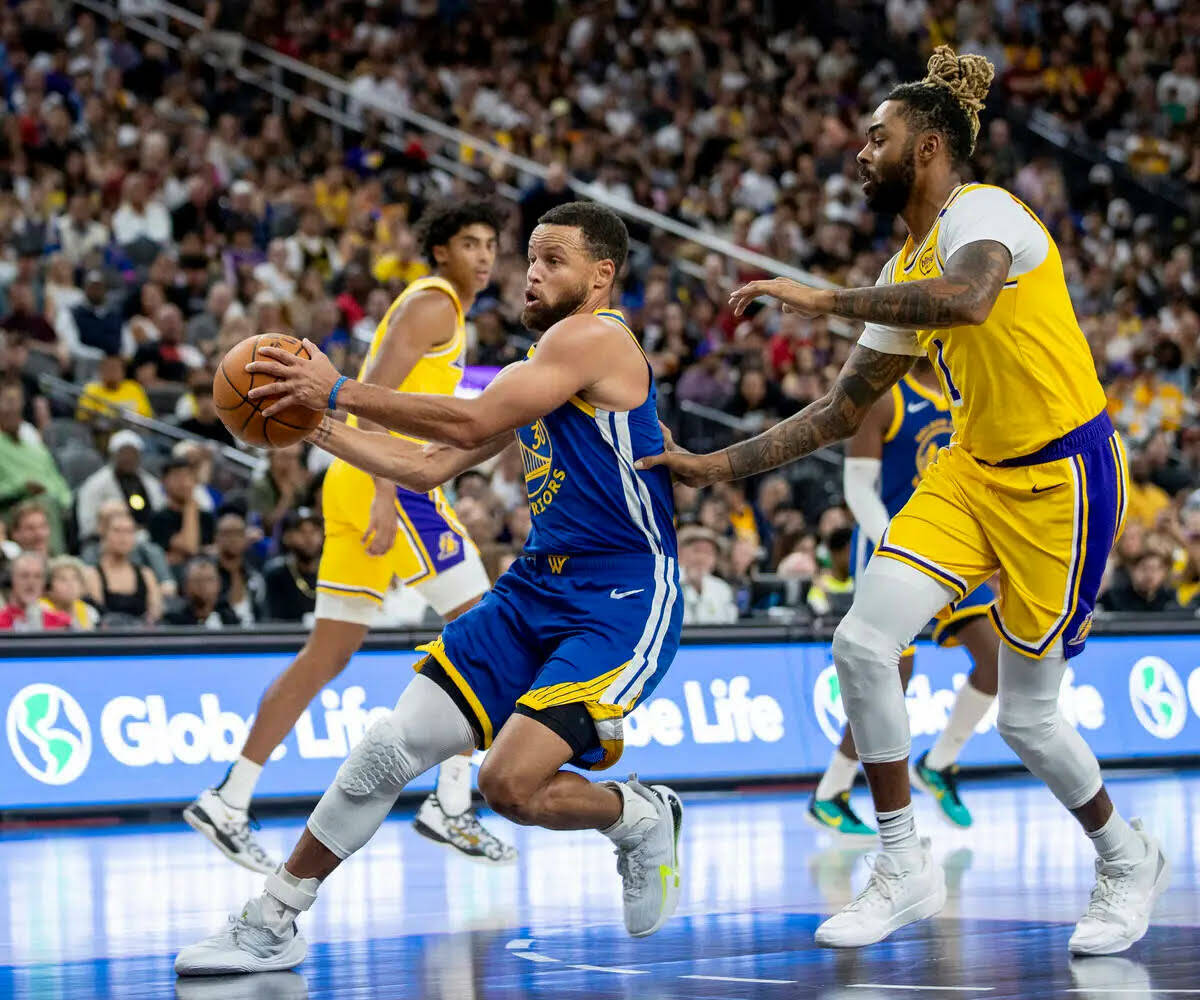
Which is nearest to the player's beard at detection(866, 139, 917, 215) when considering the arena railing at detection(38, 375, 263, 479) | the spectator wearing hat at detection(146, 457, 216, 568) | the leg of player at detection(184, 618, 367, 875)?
the leg of player at detection(184, 618, 367, 875)

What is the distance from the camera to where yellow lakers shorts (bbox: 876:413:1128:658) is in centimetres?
525

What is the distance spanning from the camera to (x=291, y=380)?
4.50 metres

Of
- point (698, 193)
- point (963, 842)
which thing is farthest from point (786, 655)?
point (698, 193)

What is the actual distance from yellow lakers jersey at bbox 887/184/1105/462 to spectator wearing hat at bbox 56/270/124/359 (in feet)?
31.9

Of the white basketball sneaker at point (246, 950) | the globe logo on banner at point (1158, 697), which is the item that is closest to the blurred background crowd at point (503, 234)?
the globe logo on banner at point (1158, 697)

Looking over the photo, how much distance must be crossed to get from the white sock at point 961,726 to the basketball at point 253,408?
4757mm

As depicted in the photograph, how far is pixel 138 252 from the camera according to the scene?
14922 millimetres

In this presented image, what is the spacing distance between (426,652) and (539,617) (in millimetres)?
357

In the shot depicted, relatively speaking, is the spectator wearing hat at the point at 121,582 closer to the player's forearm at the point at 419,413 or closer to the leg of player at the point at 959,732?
the leg of player at the point at 959,732

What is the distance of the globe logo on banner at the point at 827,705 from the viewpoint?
11.0m

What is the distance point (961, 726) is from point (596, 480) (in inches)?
159

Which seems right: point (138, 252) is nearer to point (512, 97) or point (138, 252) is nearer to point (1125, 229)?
point (512, 97)

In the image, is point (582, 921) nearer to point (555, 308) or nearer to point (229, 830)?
point (229, 830)

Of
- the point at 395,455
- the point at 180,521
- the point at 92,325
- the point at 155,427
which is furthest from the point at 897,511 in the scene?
the point at 92,325
